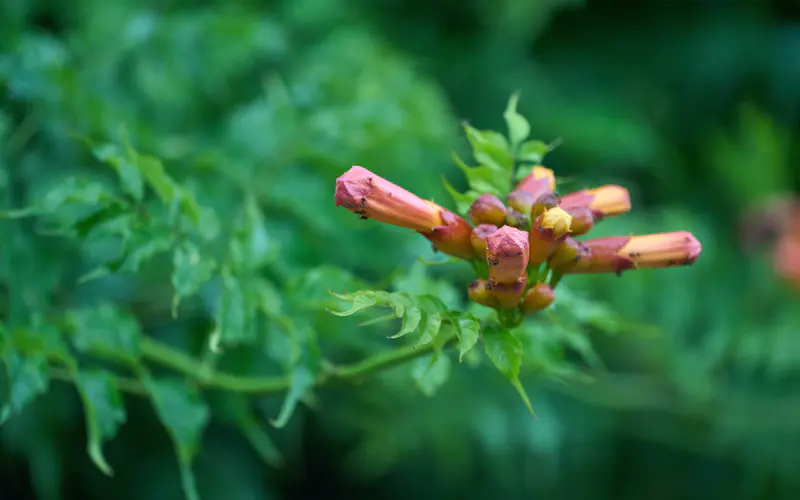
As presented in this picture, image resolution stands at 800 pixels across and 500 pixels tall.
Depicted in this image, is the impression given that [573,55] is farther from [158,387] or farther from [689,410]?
[158,387]

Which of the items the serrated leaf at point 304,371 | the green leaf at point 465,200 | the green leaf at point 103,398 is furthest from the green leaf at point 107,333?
the green leaf at point 465,200

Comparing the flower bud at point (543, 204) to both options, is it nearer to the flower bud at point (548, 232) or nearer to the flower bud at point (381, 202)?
the flower bud at point (548, 232)

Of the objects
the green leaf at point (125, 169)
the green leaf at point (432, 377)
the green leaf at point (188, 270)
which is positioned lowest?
the green leaf at point (432, 377)

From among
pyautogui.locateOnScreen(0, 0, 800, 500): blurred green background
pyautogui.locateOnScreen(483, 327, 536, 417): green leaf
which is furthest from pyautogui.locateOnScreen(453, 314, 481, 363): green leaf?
pyautogui.locateOnScreen(0, 0, 800, 500): blurred green background

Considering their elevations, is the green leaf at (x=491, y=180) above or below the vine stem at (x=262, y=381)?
above

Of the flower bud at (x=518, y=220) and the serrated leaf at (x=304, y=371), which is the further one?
the serrated leaf at (x=304, y=371)

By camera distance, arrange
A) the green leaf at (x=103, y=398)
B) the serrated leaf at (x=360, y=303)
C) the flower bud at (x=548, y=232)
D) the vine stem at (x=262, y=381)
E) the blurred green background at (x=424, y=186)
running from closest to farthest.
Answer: the serrated leaf at (x=360, y=303)
the flower bud at (x=548, y=232)
the vine stem at (x=262, y=381)
the green leaf at (x=103, y=398)
the blurred green background at (x=424, y=186)

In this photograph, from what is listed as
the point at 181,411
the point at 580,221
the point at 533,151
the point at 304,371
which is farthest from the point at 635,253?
the point at 181,411

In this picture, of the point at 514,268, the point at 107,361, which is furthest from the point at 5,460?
the point at 514,268

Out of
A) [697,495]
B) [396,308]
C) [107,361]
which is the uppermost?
[396,308]
